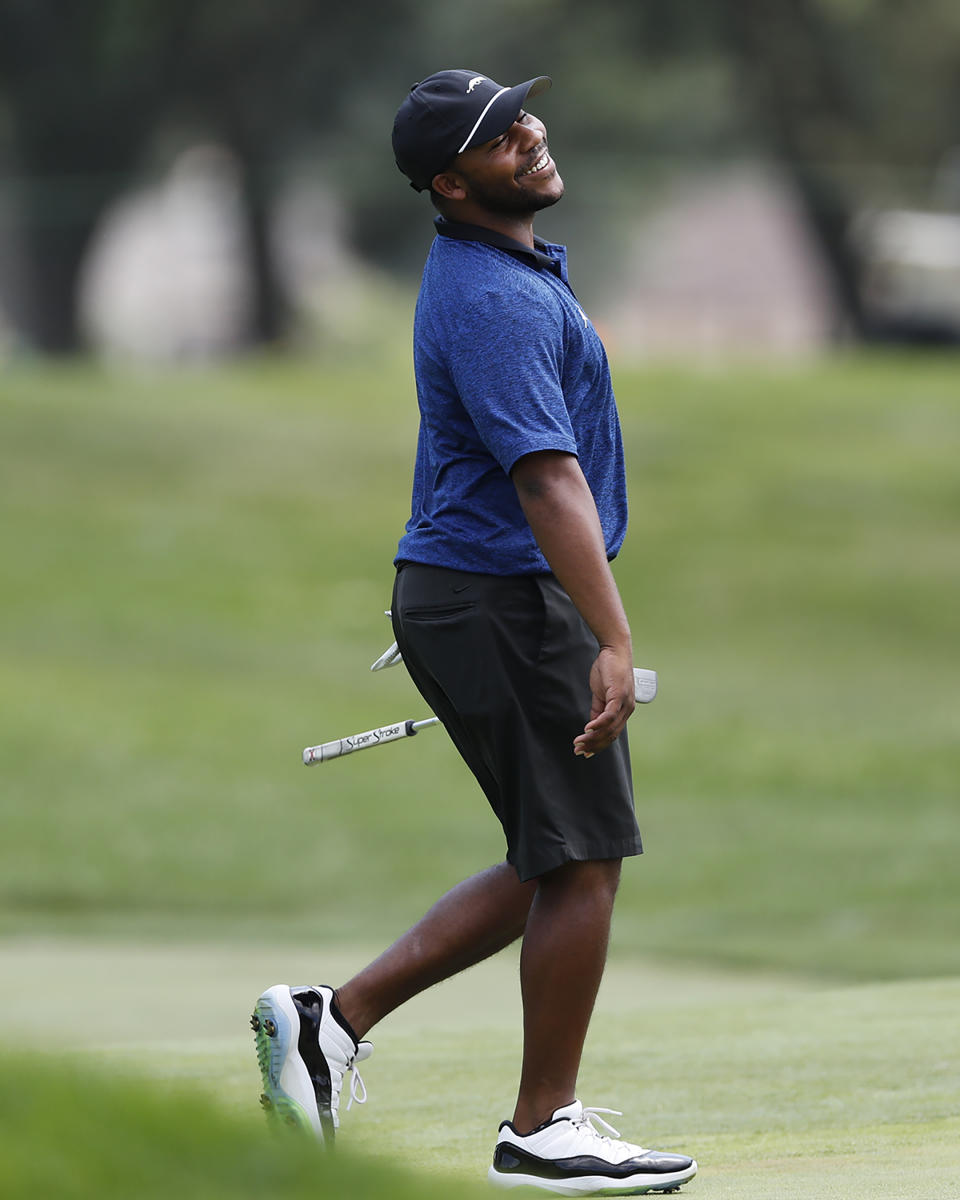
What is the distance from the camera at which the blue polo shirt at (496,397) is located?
3.91m

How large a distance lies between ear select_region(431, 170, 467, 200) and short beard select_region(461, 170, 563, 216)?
0.06 ft

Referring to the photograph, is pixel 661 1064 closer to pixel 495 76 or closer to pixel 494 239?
pixel 494 239

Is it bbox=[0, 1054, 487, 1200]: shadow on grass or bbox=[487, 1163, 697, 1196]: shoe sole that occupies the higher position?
bbox=[487, 1163, 697, 1196]: shoe sole

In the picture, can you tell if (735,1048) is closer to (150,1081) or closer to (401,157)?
(401,157)

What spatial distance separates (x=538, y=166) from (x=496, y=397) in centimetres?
54

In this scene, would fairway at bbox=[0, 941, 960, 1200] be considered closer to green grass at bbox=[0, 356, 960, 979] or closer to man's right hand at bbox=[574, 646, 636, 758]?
man's right hand at bbox=[574, 646, 636, 758]

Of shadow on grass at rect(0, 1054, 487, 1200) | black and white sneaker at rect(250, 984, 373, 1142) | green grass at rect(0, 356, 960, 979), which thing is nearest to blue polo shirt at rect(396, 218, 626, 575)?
black and white sneaker at rect(250, 984, 373, 1142)

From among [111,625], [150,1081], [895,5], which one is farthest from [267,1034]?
[895,5]

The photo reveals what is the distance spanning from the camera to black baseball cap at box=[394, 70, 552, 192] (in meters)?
4.07

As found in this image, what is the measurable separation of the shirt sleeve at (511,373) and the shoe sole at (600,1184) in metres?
1.30

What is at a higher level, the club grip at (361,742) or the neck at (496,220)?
the neck at (496,220)

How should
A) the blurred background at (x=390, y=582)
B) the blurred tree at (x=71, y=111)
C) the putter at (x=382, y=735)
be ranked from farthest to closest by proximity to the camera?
1. the blurred tree at (x=71, y=111)
2. the blurred background at (x=390, y=582)
3. the putter at (x=382, y=735)

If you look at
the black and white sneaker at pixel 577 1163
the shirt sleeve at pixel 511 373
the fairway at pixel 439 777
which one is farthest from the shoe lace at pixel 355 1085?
the shirt sleeve at pixel 511 373

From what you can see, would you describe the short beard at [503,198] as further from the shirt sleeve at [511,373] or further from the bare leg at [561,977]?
the bare leg at [561,977]
